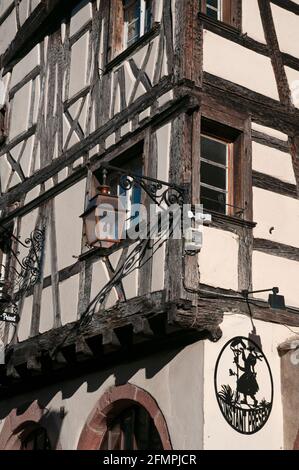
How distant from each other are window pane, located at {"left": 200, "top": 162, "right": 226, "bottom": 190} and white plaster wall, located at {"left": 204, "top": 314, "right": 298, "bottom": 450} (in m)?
1.53

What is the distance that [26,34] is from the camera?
13.0m

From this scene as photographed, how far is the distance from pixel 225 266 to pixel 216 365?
1087mm

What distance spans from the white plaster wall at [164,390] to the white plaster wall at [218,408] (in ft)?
0.26

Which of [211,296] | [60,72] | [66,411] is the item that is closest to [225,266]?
[211,296]

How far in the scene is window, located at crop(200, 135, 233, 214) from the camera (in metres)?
9.12

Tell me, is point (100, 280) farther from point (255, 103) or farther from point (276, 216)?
point (255, 103)

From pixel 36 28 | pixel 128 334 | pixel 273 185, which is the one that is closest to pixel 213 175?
pixel 273 185

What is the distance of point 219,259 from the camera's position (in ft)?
28.7

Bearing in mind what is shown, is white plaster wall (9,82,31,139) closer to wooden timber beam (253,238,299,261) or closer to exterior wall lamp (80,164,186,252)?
exterior wall lamp (80,164,186,252)

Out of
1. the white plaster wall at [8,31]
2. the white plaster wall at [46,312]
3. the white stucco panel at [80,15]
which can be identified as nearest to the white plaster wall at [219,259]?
the white plaster wall at [46,312]

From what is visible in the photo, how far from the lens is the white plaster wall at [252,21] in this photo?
9961mm

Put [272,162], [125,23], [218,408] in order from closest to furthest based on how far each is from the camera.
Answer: [218,408], [272,162], [125,23]

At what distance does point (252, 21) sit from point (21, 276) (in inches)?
181
